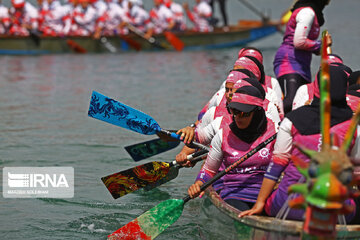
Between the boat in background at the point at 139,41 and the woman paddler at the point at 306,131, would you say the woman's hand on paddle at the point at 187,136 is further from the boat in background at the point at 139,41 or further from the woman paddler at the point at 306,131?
the boat in background at the point at 139,41

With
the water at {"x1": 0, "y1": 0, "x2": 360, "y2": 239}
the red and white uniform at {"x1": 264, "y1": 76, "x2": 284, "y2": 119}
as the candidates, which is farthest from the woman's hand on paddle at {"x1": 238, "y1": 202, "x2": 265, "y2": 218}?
the red and white uniform at {"x1": 264, "y1": 76, "x2": 284, "y2": 119}

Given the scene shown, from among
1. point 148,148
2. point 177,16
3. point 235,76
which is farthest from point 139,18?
point 235,76

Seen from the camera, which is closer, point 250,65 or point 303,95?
point 303,95

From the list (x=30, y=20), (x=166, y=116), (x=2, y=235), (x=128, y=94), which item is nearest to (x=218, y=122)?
(x=2, y=235)

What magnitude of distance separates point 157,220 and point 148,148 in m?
2.03

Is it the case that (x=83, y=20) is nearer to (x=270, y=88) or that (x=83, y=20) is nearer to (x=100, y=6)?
(x=100, y=6)

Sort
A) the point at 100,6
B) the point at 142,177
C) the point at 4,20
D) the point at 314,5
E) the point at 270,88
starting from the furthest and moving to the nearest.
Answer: the point at 100,6
the point at 4,20
the point at 314,5
the point at 142,177
the point at 270,88

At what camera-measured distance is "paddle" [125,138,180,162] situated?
7480 mm

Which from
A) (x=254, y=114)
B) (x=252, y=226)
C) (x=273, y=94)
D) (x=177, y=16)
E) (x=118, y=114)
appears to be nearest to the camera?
(x=252, y=226)

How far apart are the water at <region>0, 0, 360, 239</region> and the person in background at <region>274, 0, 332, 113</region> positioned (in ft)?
5.03

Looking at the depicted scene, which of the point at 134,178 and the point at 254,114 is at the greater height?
the point at 254,114

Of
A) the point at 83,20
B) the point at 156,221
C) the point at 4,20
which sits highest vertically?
the point at 83,20

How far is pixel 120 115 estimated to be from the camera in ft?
21.1

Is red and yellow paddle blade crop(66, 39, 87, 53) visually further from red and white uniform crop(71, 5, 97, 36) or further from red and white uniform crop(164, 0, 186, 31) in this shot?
red and white uniform crop(164, 0, 186, 31)
